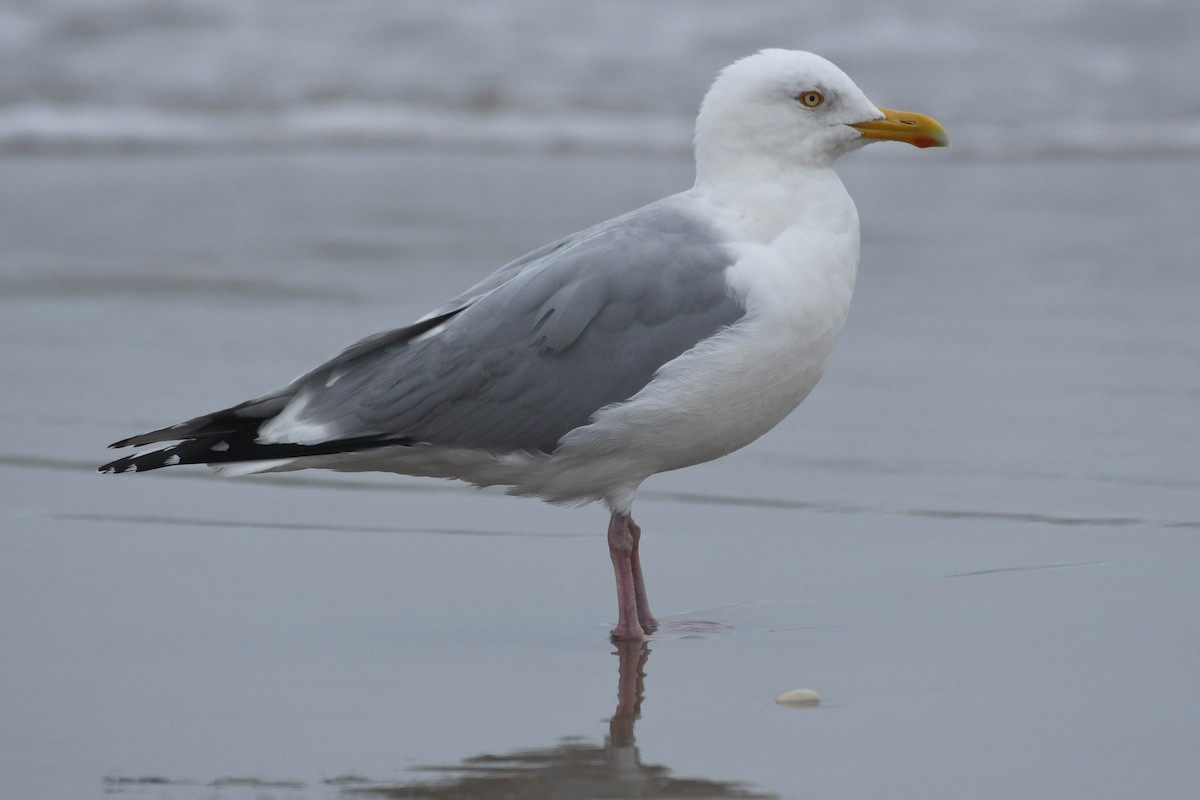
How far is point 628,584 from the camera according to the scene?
13.7ft

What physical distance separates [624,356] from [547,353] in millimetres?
190

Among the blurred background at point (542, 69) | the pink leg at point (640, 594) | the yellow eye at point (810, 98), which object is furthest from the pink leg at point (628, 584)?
the blurred background at point (542, 69)

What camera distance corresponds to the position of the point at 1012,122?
1480 centimetres

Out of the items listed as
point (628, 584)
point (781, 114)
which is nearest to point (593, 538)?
point (628, 584)

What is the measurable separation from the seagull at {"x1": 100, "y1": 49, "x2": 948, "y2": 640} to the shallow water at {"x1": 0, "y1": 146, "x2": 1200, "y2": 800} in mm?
381

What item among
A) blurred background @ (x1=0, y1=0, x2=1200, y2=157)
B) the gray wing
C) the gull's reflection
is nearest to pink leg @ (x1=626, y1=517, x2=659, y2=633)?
the gray wing

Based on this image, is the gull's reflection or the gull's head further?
the gull's head

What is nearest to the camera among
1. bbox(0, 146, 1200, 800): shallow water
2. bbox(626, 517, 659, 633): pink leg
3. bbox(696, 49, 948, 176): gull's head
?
bbox(0, 146, 1200, 800): shallow water

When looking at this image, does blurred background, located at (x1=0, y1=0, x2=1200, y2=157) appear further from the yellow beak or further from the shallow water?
the yellow beak

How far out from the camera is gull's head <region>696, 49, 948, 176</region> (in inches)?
171

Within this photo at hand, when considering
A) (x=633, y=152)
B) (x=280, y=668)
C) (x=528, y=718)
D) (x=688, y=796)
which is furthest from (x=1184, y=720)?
(x=633, y=152)

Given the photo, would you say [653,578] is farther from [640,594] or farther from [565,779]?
[565,779]

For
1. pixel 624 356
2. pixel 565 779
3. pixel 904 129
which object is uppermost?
pixel 904 129

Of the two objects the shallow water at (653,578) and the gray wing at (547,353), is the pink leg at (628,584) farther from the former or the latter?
the gray wing at (547,353)
